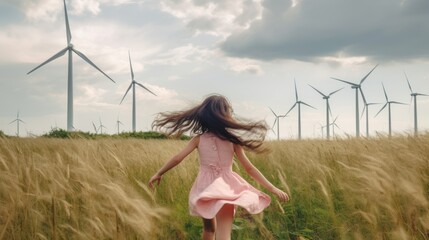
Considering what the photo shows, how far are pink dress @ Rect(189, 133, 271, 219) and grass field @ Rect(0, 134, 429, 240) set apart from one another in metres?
0.21

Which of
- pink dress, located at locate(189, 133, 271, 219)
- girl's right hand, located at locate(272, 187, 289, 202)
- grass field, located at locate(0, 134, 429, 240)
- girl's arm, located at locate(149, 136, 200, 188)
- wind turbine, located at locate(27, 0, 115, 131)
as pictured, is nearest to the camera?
grass field, located at locate(0, 134, 429, 240)

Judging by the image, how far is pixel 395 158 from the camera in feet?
20.4

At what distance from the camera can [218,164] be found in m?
4.29

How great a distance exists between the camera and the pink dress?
3.81m

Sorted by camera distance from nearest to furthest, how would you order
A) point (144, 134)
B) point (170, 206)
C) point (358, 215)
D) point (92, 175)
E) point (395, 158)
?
point (92, 175) < point (358, 215) < point (170, 206) < point (395, 158) < point (144, 134)

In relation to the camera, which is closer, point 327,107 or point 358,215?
point 358,215

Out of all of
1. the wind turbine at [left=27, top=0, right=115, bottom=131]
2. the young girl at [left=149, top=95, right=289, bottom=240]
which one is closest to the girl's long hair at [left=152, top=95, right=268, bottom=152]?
the young girl at [left=149, top=95, right=289, bottom=240]

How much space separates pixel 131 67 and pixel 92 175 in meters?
30.6

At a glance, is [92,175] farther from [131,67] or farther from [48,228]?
[131,67]

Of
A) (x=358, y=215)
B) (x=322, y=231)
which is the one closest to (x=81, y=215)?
(x=322, y=231)

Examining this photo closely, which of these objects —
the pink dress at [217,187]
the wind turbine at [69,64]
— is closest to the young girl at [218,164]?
the pink dress at [217,187]

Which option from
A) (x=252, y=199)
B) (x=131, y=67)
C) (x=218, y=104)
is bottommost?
(x=252, y=199)

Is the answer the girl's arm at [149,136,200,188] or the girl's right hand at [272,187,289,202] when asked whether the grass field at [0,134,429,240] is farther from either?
the girl's arm at [149,136,200,188]

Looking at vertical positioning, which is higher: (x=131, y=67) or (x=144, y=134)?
(x=131, y=67)
